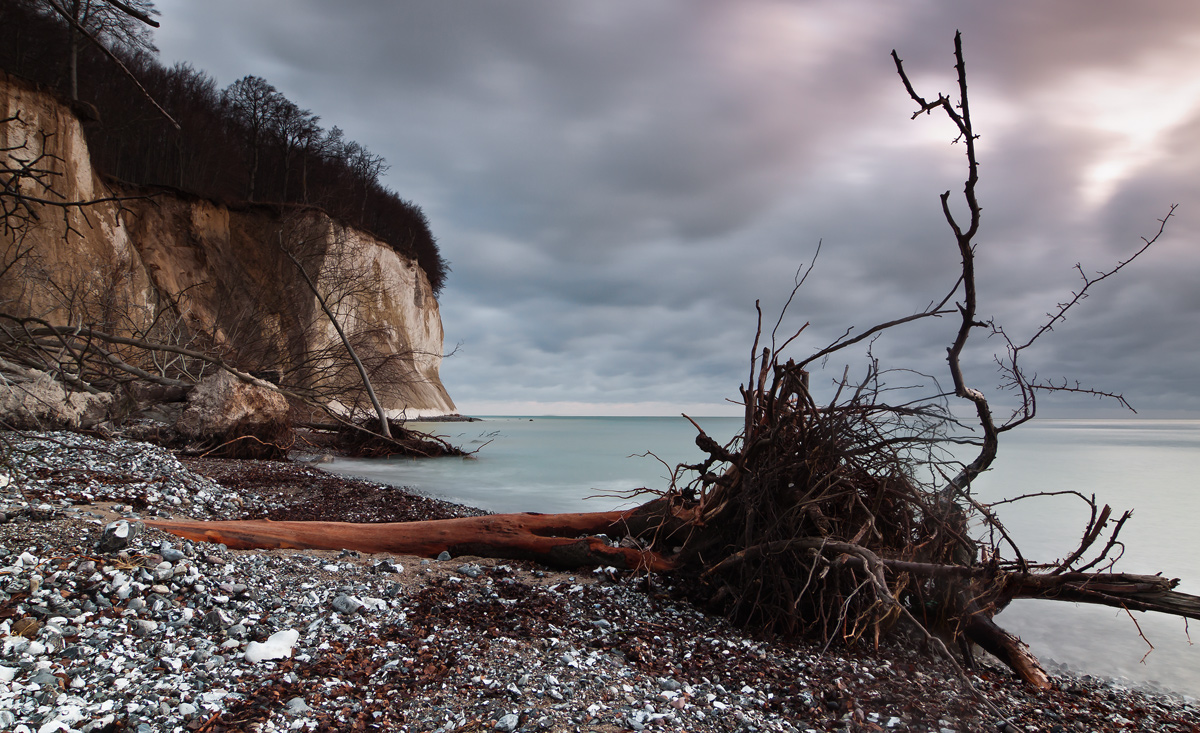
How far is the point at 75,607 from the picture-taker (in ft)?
7.93

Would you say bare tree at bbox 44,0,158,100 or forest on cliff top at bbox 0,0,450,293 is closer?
bare tree at bbox 44,0,158,100

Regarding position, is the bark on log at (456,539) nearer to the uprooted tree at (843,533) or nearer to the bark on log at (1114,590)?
the uprooted tree at (843,533)

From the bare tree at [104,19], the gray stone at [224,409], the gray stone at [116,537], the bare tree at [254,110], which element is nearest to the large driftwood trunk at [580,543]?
the gray stone at [116,537]

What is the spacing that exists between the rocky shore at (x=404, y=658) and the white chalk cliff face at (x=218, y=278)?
14.2ft

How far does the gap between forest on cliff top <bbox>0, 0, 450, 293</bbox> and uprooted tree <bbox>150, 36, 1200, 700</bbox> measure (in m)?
15.4

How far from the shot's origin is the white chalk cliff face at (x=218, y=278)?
11172mm

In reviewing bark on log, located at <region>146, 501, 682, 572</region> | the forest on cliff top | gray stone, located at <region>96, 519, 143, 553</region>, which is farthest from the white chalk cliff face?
gray stone, located at <region>96, 519, 143, 553</region>

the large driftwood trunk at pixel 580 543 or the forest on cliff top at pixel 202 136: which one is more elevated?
the forest on cliff top at pixel 202 136

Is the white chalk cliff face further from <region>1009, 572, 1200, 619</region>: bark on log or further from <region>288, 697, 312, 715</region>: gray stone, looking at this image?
<region>1009, 572, 1200, 619</region>: bark on log

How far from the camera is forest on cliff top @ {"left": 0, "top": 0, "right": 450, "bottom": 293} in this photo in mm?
17531

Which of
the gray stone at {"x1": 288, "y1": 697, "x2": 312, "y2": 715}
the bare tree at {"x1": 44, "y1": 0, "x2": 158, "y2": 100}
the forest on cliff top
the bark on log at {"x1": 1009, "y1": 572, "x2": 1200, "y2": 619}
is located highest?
the forest on cliff top

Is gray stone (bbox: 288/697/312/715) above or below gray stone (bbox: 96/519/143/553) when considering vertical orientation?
below

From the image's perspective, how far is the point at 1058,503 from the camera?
30.7 feet

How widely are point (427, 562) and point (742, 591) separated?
187 cm
